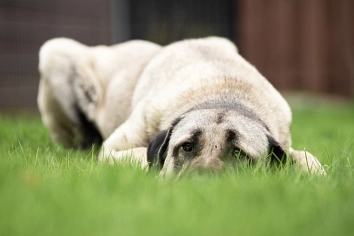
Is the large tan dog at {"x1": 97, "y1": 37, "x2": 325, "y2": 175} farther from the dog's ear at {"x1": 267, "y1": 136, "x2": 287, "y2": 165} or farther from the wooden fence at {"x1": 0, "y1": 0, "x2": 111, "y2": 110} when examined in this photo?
the wooden fence at {"x1": 0, "y1": 0, "x2": 111, "y2": 110}

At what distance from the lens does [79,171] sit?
10.4 feet

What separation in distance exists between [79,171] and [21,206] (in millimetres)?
964

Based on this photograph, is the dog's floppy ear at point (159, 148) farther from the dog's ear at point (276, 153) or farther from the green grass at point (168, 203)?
the dog's ear at point (276, 153)

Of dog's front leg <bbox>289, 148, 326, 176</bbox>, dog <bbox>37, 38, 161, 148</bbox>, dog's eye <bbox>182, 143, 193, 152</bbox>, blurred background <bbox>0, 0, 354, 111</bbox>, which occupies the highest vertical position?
dog's eye <bbox>182, 143, 193, 152</bbox>

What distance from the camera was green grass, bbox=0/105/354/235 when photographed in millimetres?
2061

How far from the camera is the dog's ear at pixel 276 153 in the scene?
3363mm

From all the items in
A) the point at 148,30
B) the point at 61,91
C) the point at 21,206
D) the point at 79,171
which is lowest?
the point at 148,30

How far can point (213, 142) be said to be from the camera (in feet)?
10.4

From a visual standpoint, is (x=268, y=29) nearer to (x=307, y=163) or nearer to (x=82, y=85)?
(x=82, y=85)

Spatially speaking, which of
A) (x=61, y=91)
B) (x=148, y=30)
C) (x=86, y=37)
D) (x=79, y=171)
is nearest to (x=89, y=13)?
(x=86, y=37)

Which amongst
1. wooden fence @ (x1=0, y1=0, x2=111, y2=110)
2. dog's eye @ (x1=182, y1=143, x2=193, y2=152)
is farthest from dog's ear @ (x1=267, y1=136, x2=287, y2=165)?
wooden fence @ (x1=0, y1=0, x2=111, y2=110)

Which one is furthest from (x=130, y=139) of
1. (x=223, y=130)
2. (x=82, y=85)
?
(x=82, y=85)

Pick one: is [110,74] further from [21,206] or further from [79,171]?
[21,206]

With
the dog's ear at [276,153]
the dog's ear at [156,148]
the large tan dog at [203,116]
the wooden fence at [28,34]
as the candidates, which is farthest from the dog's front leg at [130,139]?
the wooden fence at [28,34]
